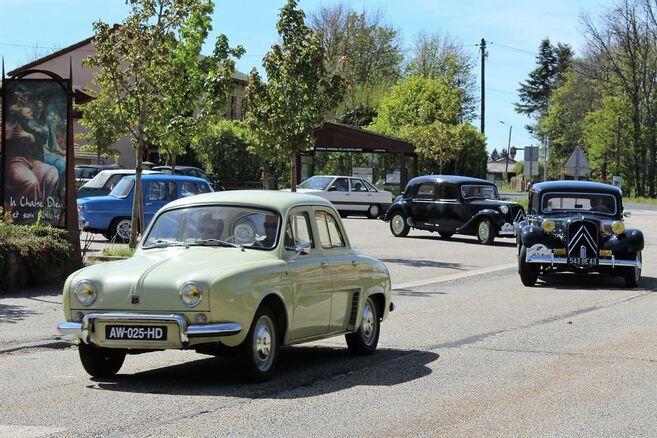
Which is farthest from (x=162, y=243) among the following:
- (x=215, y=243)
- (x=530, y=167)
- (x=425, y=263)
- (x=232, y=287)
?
(x=530, y=167)

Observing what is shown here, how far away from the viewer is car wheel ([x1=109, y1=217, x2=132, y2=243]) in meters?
25.8

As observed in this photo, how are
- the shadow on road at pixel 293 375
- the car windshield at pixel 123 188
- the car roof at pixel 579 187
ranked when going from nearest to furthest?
1. the shadow on road at pixel 293 375
2. the car roof at pixel 579 187
3. the car windshield at pixel 123 188

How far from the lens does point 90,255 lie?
800 inches

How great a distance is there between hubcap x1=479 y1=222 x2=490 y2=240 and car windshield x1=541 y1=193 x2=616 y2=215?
1033 cm

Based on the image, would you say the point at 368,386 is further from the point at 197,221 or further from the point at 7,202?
the point at 7,202

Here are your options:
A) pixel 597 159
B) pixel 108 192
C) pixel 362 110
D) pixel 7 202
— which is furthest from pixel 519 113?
pixel 7 202

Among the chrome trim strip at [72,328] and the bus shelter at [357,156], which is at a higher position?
the bus shelter at [357,156]

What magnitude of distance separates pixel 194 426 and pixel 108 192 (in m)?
21.6

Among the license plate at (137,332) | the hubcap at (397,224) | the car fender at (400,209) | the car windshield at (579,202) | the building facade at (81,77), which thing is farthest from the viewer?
the building facade at (81,77)

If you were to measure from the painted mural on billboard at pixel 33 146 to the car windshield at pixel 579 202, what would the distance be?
846 centimetres

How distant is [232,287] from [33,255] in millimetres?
8387

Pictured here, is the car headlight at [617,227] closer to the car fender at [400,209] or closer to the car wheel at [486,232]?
the car wheel at [486,232]

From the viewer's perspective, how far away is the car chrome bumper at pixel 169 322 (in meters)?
8.52

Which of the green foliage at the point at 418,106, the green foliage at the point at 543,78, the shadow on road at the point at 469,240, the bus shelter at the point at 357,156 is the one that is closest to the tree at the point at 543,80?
the green foliage at the point at 543,78
